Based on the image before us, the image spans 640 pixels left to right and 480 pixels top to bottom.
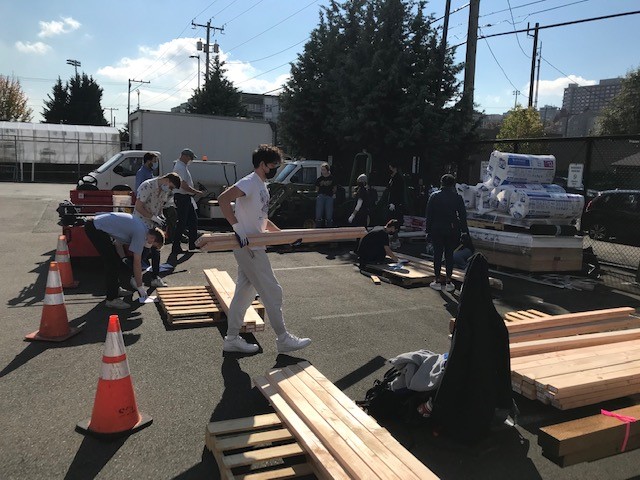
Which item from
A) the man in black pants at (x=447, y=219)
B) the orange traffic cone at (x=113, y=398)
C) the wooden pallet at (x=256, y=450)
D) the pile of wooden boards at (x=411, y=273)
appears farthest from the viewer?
the pile of wooden boards at (x=411, y=273)

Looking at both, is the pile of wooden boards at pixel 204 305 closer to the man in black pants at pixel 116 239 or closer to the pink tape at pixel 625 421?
the man in black pants at pixel 116 239

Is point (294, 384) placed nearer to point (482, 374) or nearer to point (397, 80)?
point (482, 374)

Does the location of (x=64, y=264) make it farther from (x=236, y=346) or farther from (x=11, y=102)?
(x=11, y=102)

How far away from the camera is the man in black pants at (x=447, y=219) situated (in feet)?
A: 26.0

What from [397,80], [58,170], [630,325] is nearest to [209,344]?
[630,325]

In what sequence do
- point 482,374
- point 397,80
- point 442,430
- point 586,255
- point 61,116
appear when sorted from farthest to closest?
1. point 61,116
2. point 397,80
3. point 586,255
4. point 442,430
5. point 482,374

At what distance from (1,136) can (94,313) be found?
34916mm

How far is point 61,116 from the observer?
51969 millimetres

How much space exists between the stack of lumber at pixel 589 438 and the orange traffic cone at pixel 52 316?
4748 millimetres

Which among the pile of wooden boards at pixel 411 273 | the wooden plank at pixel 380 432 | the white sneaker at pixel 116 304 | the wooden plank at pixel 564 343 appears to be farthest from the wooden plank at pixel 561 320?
the white sneaker at pixel 116 304

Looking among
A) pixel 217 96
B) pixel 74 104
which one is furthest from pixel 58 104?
pixel 217 96

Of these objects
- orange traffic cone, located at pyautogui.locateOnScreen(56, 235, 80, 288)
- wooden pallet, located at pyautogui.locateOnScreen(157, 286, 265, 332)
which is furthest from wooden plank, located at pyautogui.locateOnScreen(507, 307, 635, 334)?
orange traffic cone, located at pyautogui.locateOnScreen(56, 235, 80, 288)

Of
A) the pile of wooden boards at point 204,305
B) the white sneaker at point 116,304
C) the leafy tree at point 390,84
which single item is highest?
the leafy tree at point 390,84

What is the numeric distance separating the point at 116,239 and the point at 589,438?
5.45 m
